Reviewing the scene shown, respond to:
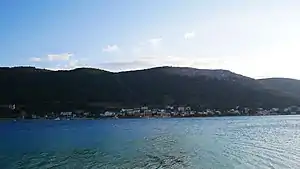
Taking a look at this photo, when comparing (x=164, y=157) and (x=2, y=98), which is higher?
(x=2, y=98)

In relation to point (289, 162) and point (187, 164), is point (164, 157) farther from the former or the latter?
point (289, 162)

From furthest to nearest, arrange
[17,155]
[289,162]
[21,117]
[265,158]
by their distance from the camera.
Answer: [21,117] < [17,155] < [265,158] < [289,162]

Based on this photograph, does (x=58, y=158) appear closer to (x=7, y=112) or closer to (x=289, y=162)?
(x=289, y=162)

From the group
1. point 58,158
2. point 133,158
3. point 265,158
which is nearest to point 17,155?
point 58,158

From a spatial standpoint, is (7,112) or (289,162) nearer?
(289,162)

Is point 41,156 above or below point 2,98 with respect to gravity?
below

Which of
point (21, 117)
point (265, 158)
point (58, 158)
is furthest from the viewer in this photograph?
point (21, 117)

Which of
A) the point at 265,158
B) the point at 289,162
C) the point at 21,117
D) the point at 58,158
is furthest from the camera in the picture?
the point at 21,117

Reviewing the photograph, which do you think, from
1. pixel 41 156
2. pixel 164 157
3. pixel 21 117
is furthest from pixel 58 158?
pixel 21 117

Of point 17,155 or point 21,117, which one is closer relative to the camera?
point 17,155
